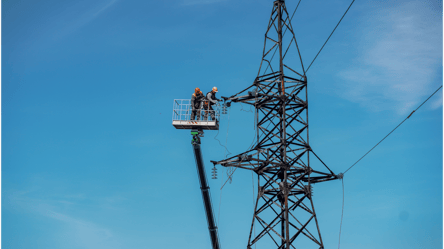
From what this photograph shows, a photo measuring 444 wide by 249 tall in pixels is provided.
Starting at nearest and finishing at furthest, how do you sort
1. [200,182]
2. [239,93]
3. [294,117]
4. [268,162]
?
[268,162] → [294,117] → [239,93] → [200,182]

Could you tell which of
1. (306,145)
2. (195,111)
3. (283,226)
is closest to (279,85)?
(306,145)

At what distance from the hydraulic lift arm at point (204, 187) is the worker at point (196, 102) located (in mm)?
1169

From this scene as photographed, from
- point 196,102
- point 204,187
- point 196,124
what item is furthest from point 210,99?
point 204,187

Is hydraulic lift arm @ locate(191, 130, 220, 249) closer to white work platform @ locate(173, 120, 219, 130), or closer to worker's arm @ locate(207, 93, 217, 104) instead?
white work platform @ locate(173, 120, 219, 130)

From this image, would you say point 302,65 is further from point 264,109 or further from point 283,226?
point 283,226

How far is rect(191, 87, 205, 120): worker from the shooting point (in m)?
29.9

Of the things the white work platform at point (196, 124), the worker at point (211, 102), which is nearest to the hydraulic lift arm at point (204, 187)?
the white work platform at point (196, 124)

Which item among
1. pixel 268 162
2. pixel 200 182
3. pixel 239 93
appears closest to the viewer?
pixel 268 162

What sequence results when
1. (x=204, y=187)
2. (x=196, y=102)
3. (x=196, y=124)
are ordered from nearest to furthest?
(x=196, y=124), (x=196, y=102), (x=204, y=187)

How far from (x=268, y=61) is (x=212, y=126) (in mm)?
5581

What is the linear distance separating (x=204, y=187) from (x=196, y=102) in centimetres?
685

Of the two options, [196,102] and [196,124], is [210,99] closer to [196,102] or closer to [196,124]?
[196,102]

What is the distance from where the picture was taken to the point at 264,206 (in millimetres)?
26000

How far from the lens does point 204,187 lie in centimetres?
3316
